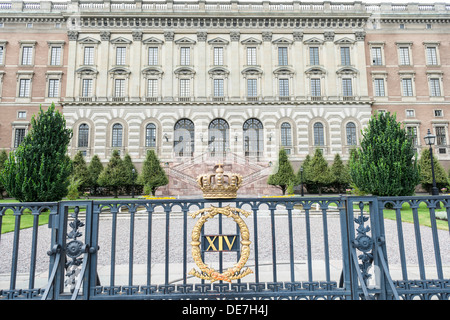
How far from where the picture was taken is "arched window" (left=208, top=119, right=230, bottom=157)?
33656mm

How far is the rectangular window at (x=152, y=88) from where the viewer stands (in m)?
33.9

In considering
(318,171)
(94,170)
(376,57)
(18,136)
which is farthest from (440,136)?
(18,136)

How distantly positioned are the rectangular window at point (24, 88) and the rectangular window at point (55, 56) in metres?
3.84

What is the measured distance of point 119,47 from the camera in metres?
34.3

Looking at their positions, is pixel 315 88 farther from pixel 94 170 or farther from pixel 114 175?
pixel 94 170

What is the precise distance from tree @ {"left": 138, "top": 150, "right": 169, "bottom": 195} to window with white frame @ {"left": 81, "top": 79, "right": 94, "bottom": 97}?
1376 cm

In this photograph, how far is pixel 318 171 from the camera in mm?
29141

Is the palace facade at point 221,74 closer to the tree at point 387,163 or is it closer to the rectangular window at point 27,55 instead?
the rectangular window at point 27,55

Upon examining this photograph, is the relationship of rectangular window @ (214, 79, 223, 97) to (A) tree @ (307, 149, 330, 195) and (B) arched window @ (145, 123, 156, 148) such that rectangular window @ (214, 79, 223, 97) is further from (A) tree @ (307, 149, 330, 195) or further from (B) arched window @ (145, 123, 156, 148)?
(A) tree @ (307, 149, 330, 195)

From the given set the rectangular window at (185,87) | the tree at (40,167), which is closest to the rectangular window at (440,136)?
the rectangular window at (185,87)

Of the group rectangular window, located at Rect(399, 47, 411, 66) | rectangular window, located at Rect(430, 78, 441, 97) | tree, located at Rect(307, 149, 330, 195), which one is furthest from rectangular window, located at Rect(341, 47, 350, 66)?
tree, located at Rect(307, 149, 330, 195)

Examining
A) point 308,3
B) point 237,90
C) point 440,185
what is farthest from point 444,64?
point 237,90

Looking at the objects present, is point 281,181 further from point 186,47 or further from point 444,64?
point 444,64
